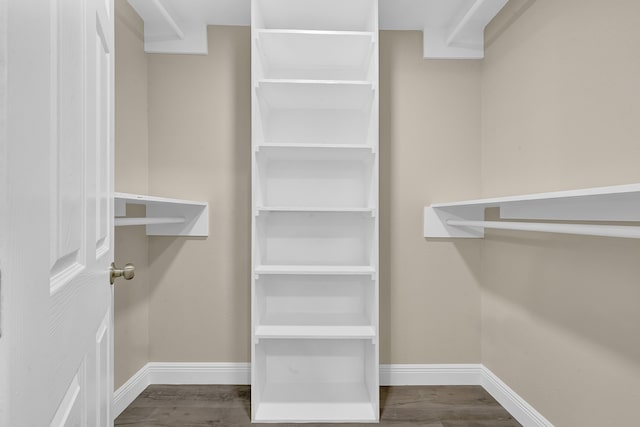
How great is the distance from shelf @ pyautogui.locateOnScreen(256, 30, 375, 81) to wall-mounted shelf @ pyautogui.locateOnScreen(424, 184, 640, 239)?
36.0 inches

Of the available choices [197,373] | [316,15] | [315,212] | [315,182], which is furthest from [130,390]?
[316,15]

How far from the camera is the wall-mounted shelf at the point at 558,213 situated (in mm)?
926

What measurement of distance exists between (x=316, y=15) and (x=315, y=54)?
0.64 ft

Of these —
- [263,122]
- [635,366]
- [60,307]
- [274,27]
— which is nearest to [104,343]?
[60,307]

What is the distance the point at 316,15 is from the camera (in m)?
1.94

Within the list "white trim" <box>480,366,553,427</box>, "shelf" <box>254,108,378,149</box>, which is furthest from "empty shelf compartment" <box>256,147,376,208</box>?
"white trim" <box>480,366,553,427</box>

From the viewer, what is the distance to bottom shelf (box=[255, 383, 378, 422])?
1.77m

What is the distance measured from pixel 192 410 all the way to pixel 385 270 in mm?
1250

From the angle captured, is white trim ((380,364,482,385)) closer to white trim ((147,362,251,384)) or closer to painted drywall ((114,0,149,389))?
white trim ((147,362,251,384))

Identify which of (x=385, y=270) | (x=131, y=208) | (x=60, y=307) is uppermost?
(x=131, y=208)

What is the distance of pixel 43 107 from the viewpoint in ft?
1.52

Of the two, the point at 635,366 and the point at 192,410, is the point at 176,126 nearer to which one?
the point at 192,410

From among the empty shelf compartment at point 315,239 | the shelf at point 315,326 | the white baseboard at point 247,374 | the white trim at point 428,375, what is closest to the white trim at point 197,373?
the white baseboard at point 247,374

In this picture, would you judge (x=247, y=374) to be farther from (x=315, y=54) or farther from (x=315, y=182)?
(x=315, y=54)
